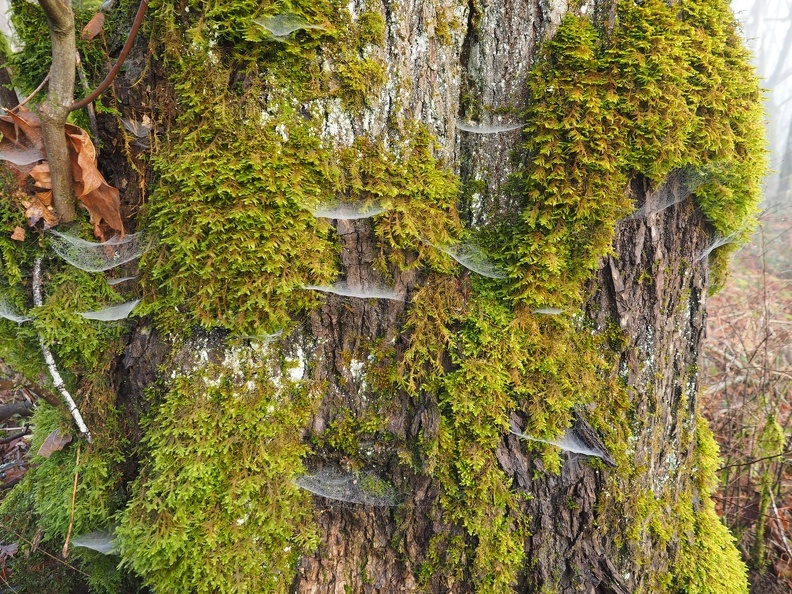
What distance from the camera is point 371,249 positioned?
6.17ft

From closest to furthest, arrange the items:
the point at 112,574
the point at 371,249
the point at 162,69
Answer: the point at 162,69, the point at 371,249, the point at 112,574

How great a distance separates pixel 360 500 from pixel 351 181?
136 cm

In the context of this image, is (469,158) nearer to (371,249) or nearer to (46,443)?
(371,249)

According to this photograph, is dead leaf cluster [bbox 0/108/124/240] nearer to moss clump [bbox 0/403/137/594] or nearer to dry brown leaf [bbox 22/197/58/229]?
dry brown leaf [bbox 22/197/58/229]

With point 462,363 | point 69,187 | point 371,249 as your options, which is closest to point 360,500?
point 462,363

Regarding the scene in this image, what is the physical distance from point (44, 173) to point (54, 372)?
2.68 feet

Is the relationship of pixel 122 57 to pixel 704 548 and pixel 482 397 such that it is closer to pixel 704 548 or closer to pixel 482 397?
pixel 482 397

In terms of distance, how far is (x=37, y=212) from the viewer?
5.78ft

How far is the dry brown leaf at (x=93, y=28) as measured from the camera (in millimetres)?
1759

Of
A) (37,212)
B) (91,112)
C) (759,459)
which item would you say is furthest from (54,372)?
(759,459)

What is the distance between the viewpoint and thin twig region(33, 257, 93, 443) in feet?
5.96

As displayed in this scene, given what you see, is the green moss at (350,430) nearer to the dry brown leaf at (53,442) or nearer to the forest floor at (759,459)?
the dry brown leaf at (53,442)

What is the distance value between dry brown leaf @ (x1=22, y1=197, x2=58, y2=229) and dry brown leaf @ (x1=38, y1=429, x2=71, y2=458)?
36.0 inches

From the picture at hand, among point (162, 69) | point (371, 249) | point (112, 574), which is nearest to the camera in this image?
point (162, 69)
